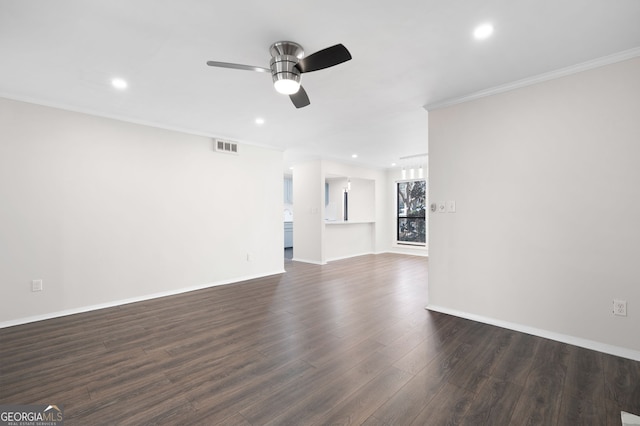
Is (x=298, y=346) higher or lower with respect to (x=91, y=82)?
lower

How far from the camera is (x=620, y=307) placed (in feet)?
7.71

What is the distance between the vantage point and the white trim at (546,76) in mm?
2316

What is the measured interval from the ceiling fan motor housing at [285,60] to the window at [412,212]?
6.68 m

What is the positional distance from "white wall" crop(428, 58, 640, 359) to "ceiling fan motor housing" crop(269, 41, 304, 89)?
2.05m

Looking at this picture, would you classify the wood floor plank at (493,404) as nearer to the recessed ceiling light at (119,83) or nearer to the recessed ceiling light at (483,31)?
the recessed ceiling light at (483,31)

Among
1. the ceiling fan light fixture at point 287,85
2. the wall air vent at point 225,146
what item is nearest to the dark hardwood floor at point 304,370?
the ceiling fan light fixture at point 287,85

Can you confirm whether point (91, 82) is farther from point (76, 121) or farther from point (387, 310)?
point (387, 310)

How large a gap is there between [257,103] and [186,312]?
2.74 m

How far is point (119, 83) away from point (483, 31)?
11.0 feet

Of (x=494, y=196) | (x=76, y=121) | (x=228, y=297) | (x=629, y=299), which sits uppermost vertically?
(x=76, y=121)

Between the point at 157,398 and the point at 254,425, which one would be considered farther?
the point at 157,398

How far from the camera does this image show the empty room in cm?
183

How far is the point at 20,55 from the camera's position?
7.68 feet

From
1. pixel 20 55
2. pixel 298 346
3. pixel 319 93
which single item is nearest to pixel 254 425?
pixel 298 346
